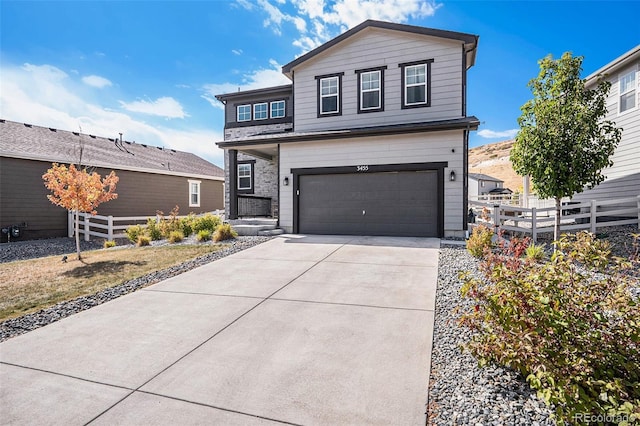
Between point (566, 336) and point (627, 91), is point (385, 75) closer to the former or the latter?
point (627, 91)

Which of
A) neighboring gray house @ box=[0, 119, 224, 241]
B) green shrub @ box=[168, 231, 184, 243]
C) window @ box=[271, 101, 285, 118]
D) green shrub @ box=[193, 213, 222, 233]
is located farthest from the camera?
window @ box=[271, 101, 285, 118]

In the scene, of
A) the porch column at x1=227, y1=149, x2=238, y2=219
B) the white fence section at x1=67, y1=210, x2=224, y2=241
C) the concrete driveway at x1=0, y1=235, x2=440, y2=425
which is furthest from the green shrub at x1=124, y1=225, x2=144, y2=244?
the concrete driveway at x1=0, y1=235, x2=440, y2=425

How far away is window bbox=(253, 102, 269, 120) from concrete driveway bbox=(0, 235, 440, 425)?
41.5ft

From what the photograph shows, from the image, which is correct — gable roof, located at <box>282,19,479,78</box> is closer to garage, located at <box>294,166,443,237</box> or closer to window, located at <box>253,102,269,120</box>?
window, located at <box>253,102,269,120</box>

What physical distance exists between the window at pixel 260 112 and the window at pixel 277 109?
0.42m

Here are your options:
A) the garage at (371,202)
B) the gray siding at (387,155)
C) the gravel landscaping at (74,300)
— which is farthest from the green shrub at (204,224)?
the garage at (371,202)

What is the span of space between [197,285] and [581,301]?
571cm

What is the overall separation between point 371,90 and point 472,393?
11544 mm

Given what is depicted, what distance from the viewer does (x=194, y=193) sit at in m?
21.6

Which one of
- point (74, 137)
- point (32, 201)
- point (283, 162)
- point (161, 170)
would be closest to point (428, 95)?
point (283, 162)

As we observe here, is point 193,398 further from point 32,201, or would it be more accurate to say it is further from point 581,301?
point 32,201

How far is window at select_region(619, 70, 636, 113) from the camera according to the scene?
11.0m

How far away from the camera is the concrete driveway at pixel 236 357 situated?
8.21ft

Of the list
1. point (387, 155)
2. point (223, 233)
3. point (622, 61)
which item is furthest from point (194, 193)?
point (622, 61)
